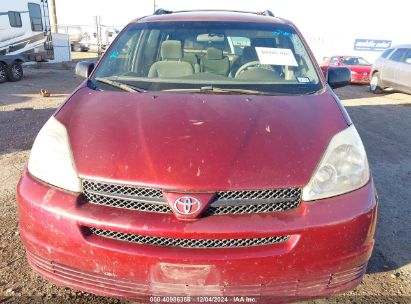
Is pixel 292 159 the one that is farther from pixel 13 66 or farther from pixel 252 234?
pixel 13 66

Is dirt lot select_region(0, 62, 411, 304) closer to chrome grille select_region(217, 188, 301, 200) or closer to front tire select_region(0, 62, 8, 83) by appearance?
chrome grille select_region(217, 188, 301, 200)

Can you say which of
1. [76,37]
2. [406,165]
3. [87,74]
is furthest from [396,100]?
[76,37]

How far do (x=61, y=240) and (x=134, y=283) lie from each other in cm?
42

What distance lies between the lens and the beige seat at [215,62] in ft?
10.5

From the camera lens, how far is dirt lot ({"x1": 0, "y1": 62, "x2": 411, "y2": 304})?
2.41 metres

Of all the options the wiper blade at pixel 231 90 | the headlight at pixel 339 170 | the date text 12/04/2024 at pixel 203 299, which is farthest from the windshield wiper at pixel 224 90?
the date text 12/04/2024 at pixel 203 299

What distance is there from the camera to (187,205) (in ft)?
5.80

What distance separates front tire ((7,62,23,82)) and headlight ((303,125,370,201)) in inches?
538

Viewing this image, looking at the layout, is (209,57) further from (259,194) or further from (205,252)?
(205,252)

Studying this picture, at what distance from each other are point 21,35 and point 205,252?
15.7 meters

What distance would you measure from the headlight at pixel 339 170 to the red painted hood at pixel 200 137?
47 millimetres

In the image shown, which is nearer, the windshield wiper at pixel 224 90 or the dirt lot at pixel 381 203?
the dirt lot at pixel 381 203

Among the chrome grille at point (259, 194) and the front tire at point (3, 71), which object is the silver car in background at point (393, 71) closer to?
the chrome grille at point (259, 194)

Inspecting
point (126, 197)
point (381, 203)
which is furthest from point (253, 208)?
point (381, 203)
